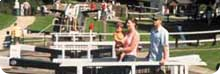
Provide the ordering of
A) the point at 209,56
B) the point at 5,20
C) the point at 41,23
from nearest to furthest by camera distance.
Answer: the point at 209,56 → the point at 41,23 → the point at 5,20

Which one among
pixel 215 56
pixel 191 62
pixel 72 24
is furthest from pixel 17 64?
pixel 72 24

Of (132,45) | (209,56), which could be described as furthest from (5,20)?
(132,45)

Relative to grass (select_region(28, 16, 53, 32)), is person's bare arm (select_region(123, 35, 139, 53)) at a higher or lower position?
higher

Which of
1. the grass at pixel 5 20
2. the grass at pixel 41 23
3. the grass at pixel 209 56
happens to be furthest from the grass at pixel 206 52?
the grass at pixel 5 20

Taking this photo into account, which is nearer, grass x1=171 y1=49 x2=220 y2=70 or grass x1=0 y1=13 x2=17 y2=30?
grass x1=171 y1=49 x2=220 y2=70

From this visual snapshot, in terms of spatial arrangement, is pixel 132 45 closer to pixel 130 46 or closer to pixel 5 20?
pixel 130 46

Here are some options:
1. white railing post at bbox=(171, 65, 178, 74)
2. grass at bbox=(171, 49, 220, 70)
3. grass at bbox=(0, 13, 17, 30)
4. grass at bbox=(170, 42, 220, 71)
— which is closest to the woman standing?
white railing post at bbox=(171, 65, 178, 74)

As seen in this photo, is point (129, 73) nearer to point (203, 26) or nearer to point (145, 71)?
point (145, 71)

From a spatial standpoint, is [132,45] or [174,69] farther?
[132,45]

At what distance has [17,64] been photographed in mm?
15594

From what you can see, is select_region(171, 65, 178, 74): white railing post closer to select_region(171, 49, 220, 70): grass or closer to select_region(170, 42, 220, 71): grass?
select_region(171, 49, 220, 70): grass

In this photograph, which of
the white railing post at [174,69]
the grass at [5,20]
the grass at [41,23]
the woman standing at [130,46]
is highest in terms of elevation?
the woman standing at [130,46]

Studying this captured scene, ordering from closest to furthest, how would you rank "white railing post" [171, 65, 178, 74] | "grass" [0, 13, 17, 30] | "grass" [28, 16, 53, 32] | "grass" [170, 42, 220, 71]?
"white railing post" [171, 65, 178, 74] → "grass" [170, 42, 220, 71] → "grass" [28, 16, 53, 32] → "grass" [0, 13, 17, 30]

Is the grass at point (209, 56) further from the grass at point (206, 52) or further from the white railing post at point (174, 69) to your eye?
the white railing post at point (174, 69)
